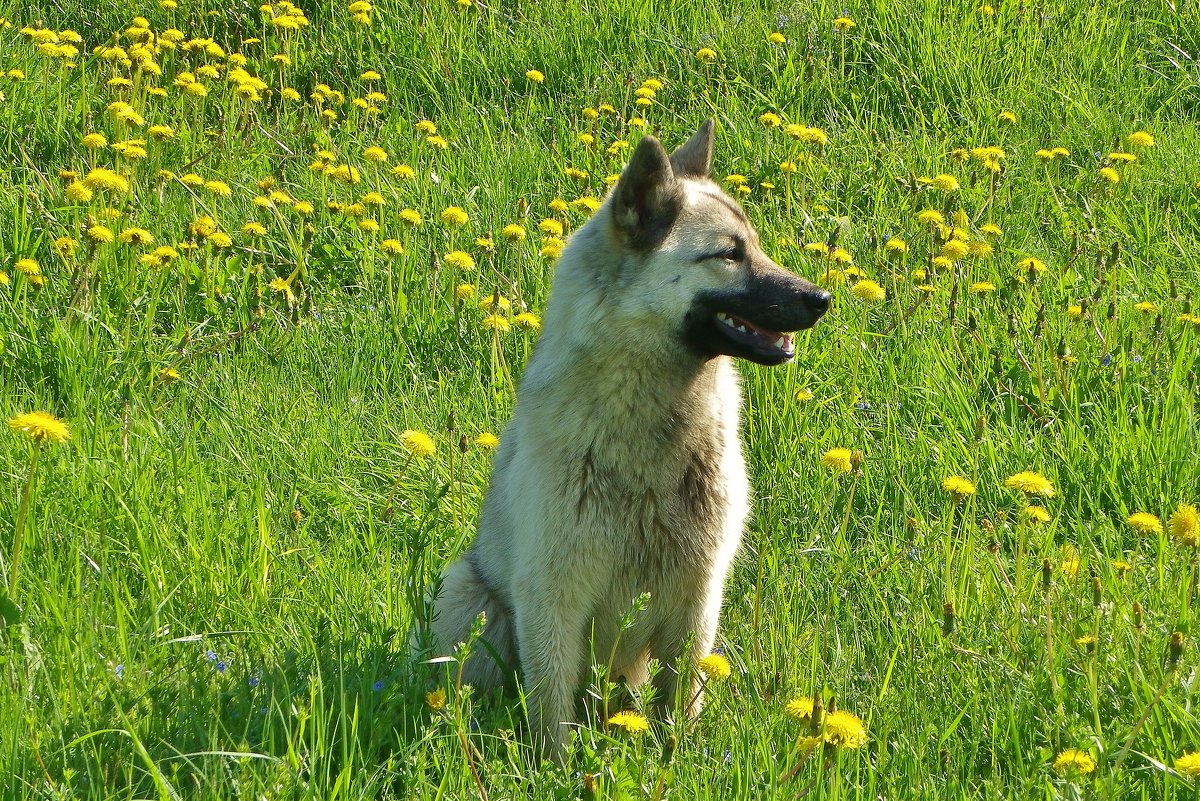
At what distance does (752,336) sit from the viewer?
337 cm

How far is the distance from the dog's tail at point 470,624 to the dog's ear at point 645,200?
1047mm

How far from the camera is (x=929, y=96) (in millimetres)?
6508

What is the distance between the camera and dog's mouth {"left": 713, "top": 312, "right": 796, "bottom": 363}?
334 centimetres

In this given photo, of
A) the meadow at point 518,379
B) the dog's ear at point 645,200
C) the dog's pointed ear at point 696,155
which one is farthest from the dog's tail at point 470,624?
the dog's pointed ear at point 696,155

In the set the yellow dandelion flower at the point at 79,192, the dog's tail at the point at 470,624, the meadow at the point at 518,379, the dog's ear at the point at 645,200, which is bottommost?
the dog's tail at the point at 470,624

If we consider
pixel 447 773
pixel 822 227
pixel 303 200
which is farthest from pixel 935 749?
pixel 303 200

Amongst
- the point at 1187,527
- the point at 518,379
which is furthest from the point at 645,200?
the point at 1187,527

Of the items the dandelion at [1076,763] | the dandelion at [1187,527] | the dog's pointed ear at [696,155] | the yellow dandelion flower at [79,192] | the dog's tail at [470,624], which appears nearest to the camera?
the dandelion at [1076,763]

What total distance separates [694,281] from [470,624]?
1136 millimetres

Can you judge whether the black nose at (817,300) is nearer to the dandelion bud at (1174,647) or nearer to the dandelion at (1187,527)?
the dandelion at (1187,527)

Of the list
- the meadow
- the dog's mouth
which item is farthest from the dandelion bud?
the dog's mouth

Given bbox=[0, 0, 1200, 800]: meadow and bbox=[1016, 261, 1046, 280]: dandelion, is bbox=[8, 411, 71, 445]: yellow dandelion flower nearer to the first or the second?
bbox=[0, 0, 1200, 800]: meadow

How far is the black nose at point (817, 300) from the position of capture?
333cm

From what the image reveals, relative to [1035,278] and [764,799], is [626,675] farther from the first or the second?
[1035,278]
